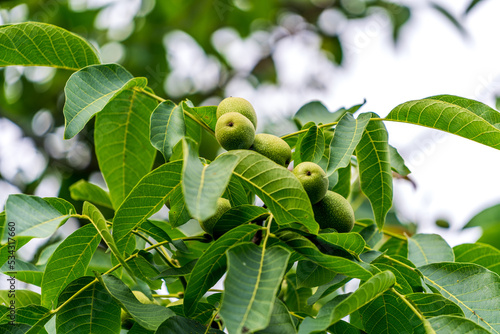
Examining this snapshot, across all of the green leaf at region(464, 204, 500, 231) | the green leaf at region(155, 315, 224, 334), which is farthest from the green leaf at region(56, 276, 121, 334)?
the green leaf at region(464, 204, 500, 231)

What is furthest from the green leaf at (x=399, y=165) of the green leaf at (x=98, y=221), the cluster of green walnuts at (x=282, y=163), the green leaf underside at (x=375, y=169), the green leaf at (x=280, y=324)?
the green leaf at (x=98, y=221)

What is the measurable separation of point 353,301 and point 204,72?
3.19 m

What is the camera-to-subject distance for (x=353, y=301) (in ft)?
2.48

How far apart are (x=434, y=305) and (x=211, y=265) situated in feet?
1.36

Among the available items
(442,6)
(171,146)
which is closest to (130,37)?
(442,6)

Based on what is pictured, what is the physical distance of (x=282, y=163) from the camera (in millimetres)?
1096

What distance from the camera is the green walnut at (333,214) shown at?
1055 mm

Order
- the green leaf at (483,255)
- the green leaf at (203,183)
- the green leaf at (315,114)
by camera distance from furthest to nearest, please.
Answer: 1. the green leaf at (315,114)
2. the green leaf at (483,255)
3. the green leaf at (203,183)

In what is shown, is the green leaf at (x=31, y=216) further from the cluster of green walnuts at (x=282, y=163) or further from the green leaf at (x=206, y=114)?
the green leaf at (x=206, y=114)

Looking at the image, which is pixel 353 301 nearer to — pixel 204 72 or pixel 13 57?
pixel 13 57

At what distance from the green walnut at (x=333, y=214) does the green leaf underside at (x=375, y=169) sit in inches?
3.6

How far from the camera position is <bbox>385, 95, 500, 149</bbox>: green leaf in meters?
0.99

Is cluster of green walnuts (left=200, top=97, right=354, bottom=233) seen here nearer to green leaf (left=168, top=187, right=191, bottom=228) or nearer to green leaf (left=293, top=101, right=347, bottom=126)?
green leaf (left=168, top=187, right=191, bottom=228)

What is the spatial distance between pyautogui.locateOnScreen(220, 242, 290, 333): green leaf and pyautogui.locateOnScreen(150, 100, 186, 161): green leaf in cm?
27
